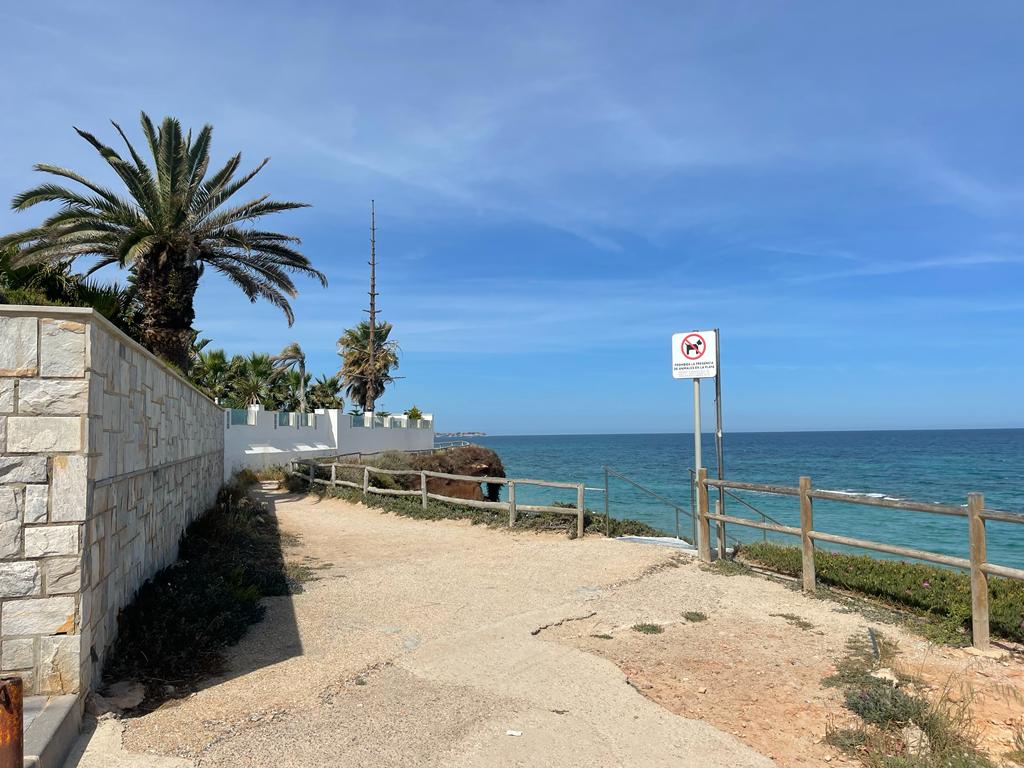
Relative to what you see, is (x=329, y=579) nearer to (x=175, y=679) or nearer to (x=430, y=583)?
(x=430, y=583)

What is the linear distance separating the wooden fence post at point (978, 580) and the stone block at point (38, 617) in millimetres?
6976

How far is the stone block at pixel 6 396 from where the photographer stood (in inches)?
164

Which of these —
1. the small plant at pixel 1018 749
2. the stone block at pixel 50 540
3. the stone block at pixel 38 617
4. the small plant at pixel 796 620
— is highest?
the stone block at pixel 50 540

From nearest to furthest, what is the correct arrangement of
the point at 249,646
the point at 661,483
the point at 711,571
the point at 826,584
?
1. the point at 249,646
2. the point at 826,584
3. the point at 711,571
4. the point at 661,483

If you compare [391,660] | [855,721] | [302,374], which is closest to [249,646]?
[391,660]

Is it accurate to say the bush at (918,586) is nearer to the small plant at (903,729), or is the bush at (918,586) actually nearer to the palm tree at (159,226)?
the small plant at (903,729)

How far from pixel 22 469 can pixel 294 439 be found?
25.6 meters

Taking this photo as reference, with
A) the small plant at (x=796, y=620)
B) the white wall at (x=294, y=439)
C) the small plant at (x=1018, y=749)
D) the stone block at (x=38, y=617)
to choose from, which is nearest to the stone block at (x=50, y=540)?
the stone block at (x=38, y=617)

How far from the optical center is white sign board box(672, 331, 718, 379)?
10109 mm

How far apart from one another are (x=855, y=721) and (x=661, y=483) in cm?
4489

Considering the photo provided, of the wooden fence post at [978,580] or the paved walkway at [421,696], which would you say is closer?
the paved walkway at [421,696]

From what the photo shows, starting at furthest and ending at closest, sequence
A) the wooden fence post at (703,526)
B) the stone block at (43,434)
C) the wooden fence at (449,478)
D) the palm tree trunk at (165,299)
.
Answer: the palm tree trunk at (165,299), the wooden fence at (449,478), the wooden fence post at (703,526), the stone block at (43,434)

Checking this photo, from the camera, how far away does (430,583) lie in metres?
8.40

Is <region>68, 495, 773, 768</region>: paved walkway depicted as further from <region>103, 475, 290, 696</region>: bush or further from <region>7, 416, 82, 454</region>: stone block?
<region>7, 416, 82, 454</region>: stone block
